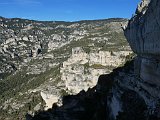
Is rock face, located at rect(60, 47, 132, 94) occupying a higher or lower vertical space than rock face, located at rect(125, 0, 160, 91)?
lower

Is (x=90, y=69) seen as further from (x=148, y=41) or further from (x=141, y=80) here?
(x=148, y=41)

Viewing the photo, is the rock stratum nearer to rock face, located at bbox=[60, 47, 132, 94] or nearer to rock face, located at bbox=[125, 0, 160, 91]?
rock face, located at bbox=[125, 0, 160, 91]

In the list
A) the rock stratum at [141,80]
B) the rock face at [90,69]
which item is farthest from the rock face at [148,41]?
the rock face at [90,69]

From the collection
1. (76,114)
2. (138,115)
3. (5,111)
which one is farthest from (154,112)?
(5,111)

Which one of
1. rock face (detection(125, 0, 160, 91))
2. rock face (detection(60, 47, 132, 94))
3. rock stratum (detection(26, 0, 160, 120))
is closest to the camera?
rock face (detection(125, 0, 160, 91))

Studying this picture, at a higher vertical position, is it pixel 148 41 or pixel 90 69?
pixel 148 41

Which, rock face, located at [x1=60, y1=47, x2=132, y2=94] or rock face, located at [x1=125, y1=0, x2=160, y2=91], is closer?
rock face, located at [x1=125, y1=0, x2=160, y2=91]

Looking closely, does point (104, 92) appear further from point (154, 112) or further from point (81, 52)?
point (81, 52)

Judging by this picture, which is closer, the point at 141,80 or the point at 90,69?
the point at 141,80

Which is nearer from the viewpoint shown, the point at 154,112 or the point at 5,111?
the point at 154,112

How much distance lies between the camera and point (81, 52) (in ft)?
525

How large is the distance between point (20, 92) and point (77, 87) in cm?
5572

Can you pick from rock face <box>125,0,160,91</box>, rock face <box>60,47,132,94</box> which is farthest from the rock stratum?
rock face <box>60,47,132,94</box>

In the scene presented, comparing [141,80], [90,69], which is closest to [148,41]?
[141,80]
